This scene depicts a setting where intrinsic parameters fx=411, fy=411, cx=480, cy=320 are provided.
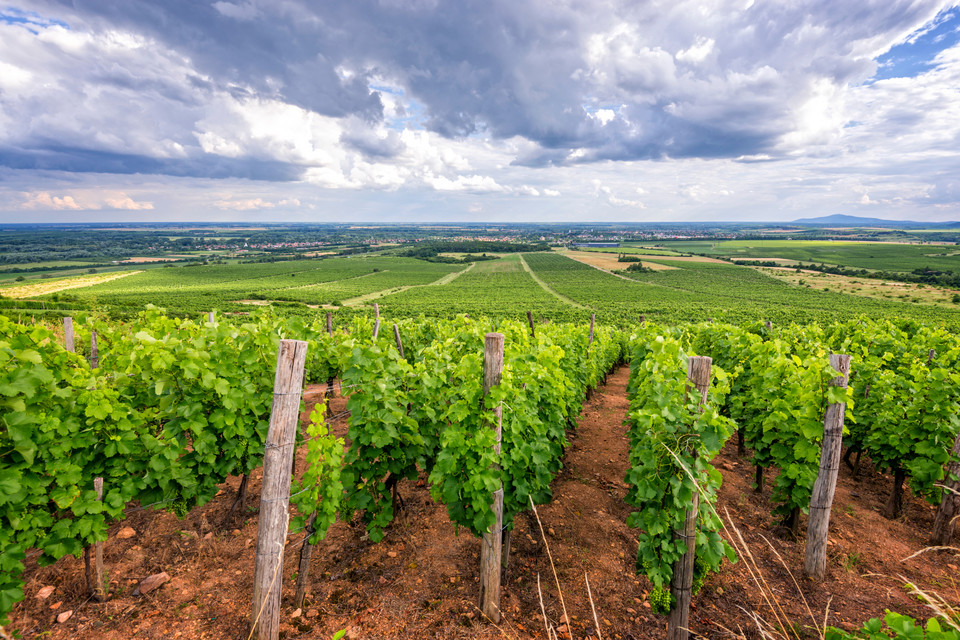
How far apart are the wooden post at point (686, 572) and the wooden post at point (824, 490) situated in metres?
1.95

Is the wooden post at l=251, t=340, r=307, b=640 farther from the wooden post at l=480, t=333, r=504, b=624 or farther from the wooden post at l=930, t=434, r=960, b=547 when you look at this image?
the wooden post at l=930, t=434, r=960, b=547

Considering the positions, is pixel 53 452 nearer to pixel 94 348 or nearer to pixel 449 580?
pixel 449 580

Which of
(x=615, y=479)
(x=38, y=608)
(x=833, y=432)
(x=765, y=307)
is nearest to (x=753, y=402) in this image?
(x=833, y=432)

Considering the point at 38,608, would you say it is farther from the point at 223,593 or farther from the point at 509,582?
the point at 509,582

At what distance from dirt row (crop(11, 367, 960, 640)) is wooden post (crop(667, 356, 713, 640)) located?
0.33 m

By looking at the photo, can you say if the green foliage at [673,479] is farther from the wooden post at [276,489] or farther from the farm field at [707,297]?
the farm field at [707,297]

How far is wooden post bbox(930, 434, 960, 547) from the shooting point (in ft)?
16.9

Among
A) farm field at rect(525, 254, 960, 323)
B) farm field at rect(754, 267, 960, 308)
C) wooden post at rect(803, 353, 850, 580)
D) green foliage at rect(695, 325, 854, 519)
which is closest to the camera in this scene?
wooden post at rect(803, 353, 850, 580)

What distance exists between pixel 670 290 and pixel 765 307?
16599 mm

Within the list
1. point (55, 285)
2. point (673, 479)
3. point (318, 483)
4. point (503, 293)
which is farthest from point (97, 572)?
point (55, 285)

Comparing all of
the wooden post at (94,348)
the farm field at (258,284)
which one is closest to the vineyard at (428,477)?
the wooden post at (94,348)

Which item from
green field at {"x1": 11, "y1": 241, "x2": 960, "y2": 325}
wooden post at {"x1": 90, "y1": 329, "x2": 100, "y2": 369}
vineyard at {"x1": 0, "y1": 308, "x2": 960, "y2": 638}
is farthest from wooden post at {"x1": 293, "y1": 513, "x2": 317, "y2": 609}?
green field at {"x1": 11, "y1": 241, "x2": 960, "y2": 325}

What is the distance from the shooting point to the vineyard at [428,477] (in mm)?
3549

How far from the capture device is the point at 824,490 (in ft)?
15.5
